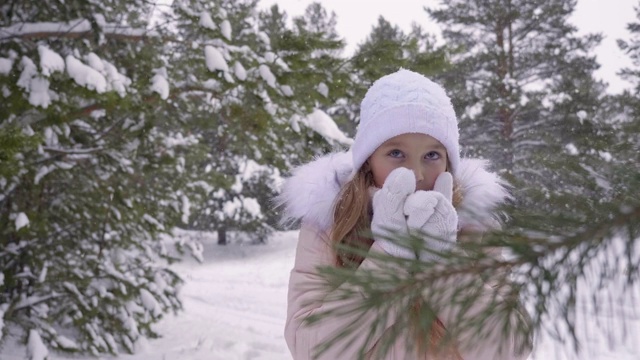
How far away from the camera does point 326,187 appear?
228 centimetres

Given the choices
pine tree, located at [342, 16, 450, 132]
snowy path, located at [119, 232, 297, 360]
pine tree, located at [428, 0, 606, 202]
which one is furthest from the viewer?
pine tree, located at [428, 0, 606, 202]

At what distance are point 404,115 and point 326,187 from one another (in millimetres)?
440

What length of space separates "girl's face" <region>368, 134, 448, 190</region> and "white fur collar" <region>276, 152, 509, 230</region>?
6.2 inches

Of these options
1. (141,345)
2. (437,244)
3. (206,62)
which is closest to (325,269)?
(437,244)

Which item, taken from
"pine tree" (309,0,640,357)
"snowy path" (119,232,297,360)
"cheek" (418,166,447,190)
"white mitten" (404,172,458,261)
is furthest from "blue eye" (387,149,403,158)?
"snowy path" (119,232,297,360)

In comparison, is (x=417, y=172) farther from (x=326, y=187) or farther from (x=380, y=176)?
(x=326, y=187)

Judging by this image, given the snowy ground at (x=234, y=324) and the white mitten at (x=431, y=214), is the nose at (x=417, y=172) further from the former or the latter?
the snowy ground at (x=234, y=324)

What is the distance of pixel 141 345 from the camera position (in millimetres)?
7137

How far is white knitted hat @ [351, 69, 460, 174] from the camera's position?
2092 millimetres

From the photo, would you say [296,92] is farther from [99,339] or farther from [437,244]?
[437,244]

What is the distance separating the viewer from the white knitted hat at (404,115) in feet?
6.86

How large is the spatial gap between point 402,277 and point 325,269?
12cm

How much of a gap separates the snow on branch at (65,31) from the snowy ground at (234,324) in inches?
133

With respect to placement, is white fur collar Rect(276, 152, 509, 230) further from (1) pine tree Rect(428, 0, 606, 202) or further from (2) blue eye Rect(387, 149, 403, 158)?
(1) pine tree Rect(428, 0, 606, 202)
